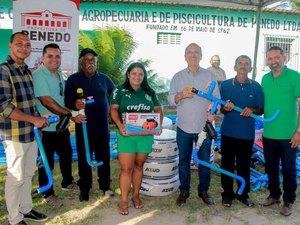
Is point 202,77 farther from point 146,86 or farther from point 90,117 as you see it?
point 90,117

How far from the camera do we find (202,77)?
13.4 ft

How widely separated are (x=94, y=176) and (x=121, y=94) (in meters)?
2.09

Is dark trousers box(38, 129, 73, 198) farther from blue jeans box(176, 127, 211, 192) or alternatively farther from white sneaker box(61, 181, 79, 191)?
blue jeans box(176, 127, 211, 192)

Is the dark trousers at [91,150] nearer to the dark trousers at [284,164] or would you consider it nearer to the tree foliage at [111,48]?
the dark trousers at [284,164]

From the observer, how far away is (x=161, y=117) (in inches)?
158

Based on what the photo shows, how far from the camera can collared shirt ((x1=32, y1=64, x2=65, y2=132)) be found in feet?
12.8

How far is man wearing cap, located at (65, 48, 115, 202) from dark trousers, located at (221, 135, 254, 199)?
4.99 ft

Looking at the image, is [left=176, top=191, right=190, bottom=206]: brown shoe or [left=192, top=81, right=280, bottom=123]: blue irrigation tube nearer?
[left=192, top=81, right=280, bottom=123]: blue irrigation tube

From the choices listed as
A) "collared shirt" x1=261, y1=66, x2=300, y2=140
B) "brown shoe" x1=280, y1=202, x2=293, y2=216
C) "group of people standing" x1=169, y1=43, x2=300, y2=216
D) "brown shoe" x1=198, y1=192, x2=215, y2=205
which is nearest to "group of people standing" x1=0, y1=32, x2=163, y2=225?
"group of people standing" x1=169, y1=43, x2=300, y2=216

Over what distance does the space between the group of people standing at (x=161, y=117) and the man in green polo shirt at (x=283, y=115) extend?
0.01m

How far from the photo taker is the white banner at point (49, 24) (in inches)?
219

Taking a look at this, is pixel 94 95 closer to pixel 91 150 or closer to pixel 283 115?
pixel 91 150

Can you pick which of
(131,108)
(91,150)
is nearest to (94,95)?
(131,108)

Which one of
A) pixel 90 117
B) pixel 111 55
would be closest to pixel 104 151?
pixel 90 117
